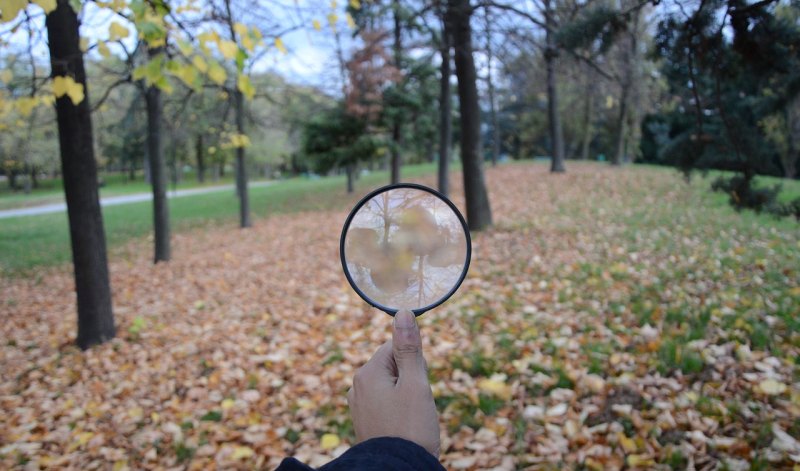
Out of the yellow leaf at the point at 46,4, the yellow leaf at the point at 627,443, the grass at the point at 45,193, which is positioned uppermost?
the yellow leaf at the point at 46,4

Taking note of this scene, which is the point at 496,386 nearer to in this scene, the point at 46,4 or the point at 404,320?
the point at 404,320

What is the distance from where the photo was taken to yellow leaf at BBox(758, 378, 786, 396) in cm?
316

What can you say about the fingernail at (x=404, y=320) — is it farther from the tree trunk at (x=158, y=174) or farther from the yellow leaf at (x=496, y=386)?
the tree trunk at (x=158, y=174)

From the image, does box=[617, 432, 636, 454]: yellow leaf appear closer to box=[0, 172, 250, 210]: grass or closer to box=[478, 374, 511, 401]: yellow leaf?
box=[478, 374, 511, 401]: yellow leaf

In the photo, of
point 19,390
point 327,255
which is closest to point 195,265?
point 327,255

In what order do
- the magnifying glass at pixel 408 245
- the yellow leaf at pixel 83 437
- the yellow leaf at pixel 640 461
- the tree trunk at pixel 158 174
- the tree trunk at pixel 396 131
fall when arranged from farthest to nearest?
the tree trunk at pixel 396 131 < the tree trunk at pixel 158 174 < the yellow leaf at pixel 83 437 < the yellow leaf at pixel 640 461 < the magnifying glass at pixel 408 245

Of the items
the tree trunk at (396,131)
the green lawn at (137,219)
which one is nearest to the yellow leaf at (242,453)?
the green lawn at (137,219)

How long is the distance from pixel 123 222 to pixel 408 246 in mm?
20775

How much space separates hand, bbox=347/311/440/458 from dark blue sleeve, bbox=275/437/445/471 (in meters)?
0.09

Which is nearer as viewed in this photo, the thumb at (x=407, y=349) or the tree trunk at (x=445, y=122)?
the thumb at (x=407, y=349)

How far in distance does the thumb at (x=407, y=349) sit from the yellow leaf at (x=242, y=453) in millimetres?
2519

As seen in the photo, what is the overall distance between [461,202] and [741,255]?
8.61 metres

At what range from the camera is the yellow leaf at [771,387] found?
3.16 m

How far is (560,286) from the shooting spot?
19.1 feet
